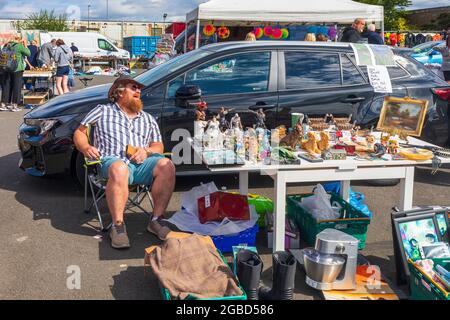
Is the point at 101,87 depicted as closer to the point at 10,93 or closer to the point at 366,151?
the point at 366,151

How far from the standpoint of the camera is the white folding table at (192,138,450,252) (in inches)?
134

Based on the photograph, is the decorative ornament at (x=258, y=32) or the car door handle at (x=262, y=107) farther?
the decorative ornament at (x=258, y=32)

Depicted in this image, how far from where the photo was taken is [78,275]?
340cm

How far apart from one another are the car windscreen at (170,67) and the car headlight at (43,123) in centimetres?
100

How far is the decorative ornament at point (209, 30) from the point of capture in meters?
11.9

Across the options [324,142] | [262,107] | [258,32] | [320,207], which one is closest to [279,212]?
[320,207]

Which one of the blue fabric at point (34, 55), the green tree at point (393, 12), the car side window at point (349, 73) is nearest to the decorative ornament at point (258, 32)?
the car side window at point (349, 73)

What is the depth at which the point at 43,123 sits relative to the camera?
5.15 meters

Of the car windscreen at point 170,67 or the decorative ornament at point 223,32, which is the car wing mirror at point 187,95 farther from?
the decorative ornament at point 223,32

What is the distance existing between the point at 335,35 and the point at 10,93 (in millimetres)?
7995

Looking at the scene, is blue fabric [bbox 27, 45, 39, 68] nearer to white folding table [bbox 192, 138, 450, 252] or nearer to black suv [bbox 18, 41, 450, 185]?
black suv [bbox 18, 41, 450, 185]

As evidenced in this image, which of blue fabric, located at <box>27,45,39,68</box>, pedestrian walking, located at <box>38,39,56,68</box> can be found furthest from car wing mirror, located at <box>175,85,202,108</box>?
blue fabric, located at <box>27,45,39,68</box>

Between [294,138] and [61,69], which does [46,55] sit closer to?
[61,69]

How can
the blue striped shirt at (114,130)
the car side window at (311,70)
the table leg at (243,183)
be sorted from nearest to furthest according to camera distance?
the blue striped shirt at (114,130) < the table leg at (243,183) < the car side window at (311,70)
